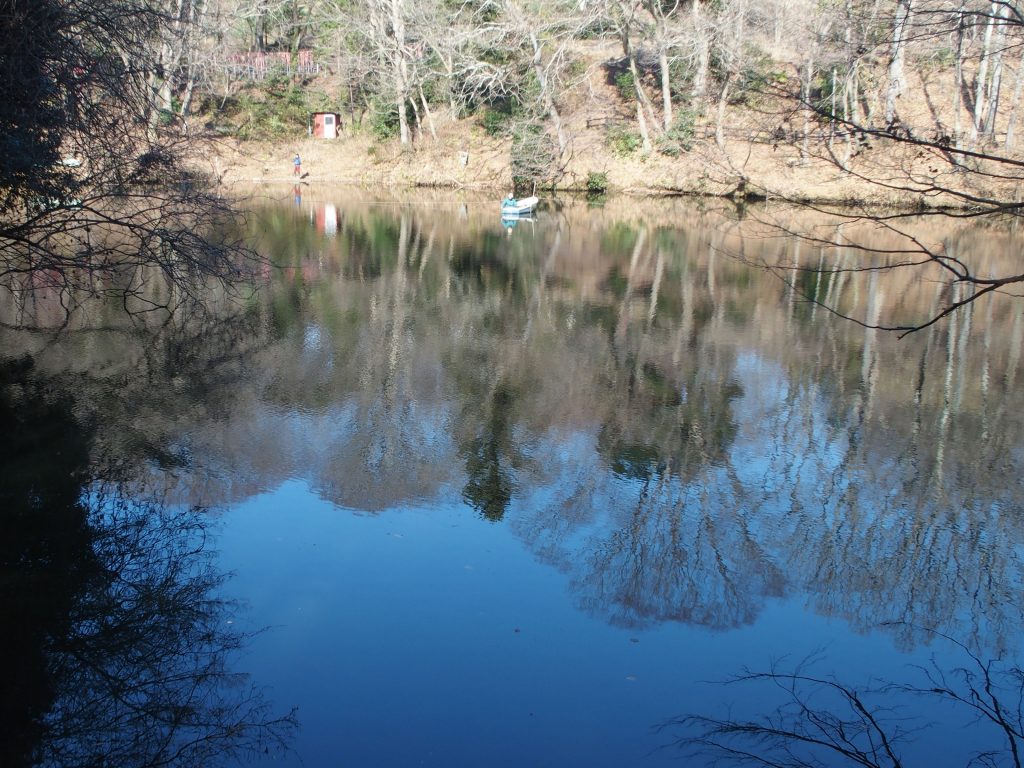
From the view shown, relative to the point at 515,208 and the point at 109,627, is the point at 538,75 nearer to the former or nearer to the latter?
the point at 515,208

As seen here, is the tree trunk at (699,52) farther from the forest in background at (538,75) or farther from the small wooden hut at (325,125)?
the small wooden hut at (325,125)

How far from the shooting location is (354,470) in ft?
30.2

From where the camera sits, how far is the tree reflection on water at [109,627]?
17.3 ft

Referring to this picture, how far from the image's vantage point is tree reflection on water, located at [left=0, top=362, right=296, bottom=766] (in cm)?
527

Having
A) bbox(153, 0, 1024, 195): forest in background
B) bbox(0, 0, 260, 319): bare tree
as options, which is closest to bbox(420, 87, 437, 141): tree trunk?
bbox(153, 0, 1024, 195): forest in background

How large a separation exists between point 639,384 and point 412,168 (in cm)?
3423

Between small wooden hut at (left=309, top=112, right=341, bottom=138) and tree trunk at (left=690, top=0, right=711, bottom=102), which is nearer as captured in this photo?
tree trunk at (left=690, top=0, right=711, bottom=102)

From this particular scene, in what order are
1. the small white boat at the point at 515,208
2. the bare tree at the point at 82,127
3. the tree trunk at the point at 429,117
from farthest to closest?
1. the tree trunk at the point at 429,117
2. the small white boat at the point at 515,208
3. the bare tree at the point at 82,127

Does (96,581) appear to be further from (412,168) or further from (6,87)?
(412,168)

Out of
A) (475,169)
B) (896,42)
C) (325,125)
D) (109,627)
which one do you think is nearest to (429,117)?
(475,169)

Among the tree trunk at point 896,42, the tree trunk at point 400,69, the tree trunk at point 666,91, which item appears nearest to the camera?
A: the tree trunk at point 896,42

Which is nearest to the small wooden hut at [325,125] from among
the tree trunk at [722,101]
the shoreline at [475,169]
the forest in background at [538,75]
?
the forest in background at [538,75]

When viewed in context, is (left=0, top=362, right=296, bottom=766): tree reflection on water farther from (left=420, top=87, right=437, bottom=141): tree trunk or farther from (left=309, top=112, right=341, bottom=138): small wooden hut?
(left=309, top=112, right=341, bottom=138): small wooden hut

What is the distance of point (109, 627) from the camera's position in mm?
6270
